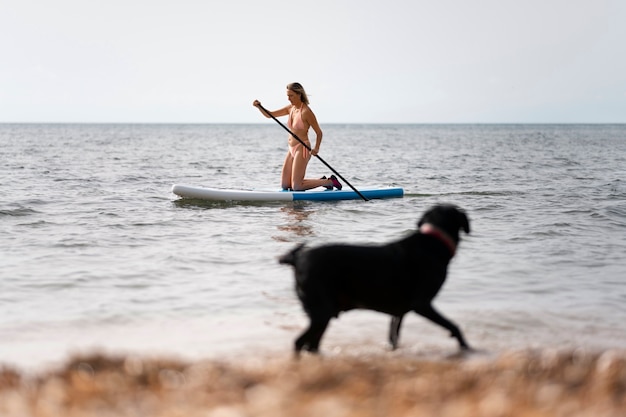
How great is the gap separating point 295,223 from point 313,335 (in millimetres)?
7099

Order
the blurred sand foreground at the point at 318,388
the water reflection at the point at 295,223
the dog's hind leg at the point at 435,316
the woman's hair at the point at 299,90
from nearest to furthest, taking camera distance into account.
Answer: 1. the blurred sand foreground at the point at 318,388
2. the dog's hind leg at the point at 435,316
3. the water reflection at the point at 295,223
4. the woman's hair at the point at 299,90

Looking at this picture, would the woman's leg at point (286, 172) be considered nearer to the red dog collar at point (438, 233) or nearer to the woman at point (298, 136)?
the woman at point (298, 136)

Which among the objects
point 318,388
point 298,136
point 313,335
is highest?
point 298,136

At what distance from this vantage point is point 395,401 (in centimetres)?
336

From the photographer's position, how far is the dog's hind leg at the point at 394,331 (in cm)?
528

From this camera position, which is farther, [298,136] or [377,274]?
[298,136]

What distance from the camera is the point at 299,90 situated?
12.9 metres

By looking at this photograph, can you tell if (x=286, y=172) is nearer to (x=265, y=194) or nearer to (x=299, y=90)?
(x=265, y=194)

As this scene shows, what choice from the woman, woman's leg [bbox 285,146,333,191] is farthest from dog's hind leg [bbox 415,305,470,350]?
woman's leg [bbox 285,146,333,191]

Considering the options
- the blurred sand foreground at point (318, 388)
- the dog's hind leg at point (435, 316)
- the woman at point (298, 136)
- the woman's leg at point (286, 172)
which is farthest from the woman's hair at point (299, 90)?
the blurred sand foreground at point (318, 388)

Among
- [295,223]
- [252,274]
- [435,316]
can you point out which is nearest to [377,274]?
[435,316]

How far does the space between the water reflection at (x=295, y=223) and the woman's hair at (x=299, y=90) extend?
191cm

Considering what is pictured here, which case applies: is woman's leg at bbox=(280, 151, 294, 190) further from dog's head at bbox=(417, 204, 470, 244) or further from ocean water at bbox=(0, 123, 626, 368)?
dog's head at bbox=(417, 204, 470, 244)

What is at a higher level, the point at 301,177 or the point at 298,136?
the point at 298,136
